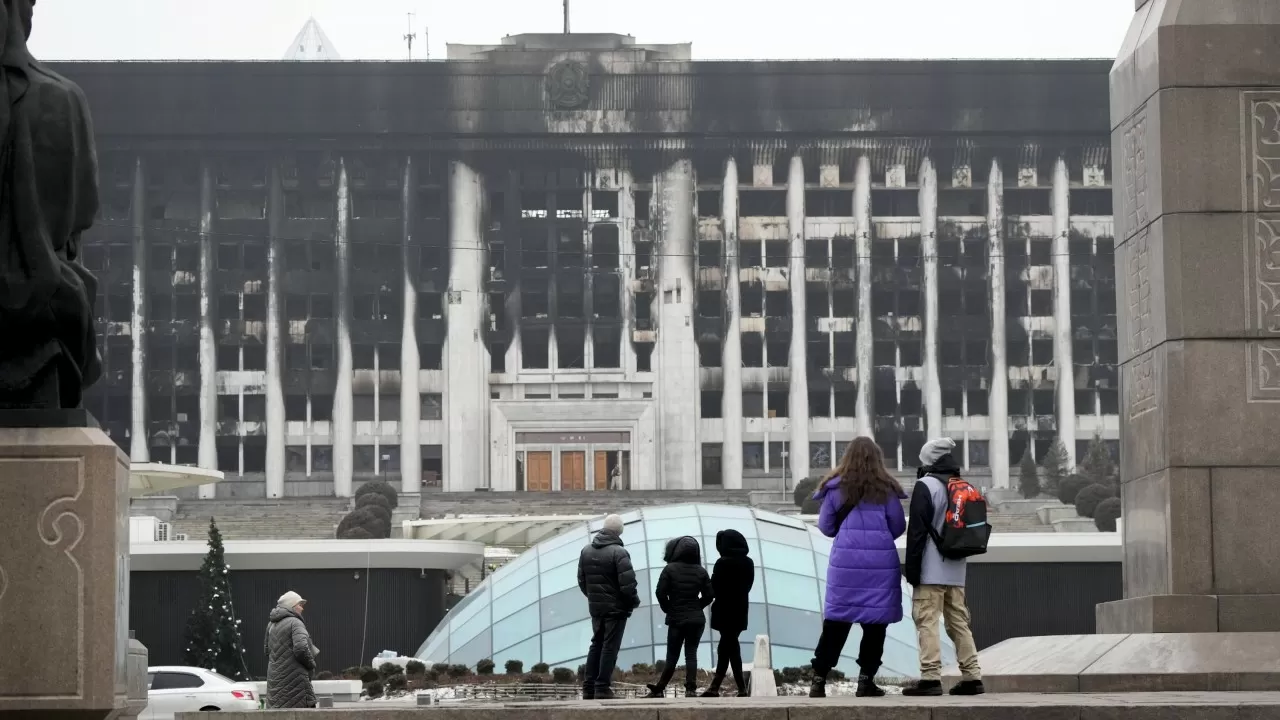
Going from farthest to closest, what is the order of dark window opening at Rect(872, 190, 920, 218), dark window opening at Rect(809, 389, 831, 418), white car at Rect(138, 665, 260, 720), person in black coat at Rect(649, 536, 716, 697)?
dark window opening at Rect(872, 190, 920, 218) → dark window opening at Rect(809, 389, 831, 418) → white car at Rect(138, 665, 260, 720) → person in black coat at Rect(649, 536, 716, 697)

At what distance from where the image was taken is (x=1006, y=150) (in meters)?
89.9

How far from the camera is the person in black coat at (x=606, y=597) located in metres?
14.7

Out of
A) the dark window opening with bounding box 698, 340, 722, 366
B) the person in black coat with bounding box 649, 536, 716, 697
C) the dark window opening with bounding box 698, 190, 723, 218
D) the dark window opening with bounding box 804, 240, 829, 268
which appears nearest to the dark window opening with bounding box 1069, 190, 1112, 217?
the dark window opening with bounding box 804, 240, 829, 268

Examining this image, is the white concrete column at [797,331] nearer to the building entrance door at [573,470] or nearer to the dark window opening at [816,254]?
the dark window opening at [816,254]

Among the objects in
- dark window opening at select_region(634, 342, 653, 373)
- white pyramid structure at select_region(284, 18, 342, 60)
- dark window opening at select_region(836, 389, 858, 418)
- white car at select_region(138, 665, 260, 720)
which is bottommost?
white car at select_region(138, 665, 260, 720)

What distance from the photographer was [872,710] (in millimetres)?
8984

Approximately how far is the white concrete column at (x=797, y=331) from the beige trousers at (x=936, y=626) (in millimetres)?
78024

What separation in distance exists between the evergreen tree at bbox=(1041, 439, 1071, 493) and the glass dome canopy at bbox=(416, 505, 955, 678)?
44.0 m

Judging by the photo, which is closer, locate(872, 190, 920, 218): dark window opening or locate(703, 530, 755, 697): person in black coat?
locate(703, 530, 755, 697): person in black coat

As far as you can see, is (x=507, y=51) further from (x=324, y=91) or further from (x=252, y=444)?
(x=252, y=444)

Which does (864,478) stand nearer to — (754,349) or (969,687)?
(969,687)

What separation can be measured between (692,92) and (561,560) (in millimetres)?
56895

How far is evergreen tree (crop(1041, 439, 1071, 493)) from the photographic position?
78.5 metres

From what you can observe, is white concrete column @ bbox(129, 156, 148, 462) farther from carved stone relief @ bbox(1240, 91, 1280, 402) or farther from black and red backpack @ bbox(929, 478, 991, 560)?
black and red backpack @ bbox(929, 478, 991, 560)
